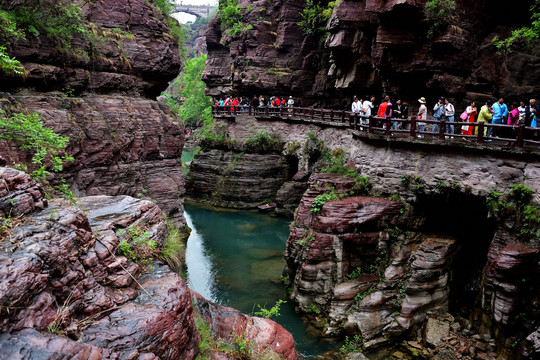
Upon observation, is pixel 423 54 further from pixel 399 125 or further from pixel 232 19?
pixel 232 19

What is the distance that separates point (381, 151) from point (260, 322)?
10390 millimetres

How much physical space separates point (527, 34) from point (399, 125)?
6.06 metres

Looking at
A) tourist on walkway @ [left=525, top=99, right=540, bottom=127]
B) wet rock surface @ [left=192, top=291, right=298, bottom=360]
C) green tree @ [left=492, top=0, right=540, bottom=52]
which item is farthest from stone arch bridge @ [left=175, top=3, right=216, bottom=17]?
wet rock surface @ [left=192, top=291, right=298, bottom=360]

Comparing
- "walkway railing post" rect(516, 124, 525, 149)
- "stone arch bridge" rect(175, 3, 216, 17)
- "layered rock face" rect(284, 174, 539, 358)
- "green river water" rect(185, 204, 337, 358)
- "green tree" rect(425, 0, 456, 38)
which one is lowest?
"green river water" rect(185, 204, 337, 358)

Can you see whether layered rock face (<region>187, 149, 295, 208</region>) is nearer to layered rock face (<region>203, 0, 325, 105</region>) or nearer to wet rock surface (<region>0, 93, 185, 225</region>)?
layered rock face (<region>203, 0, 325, 105</region>)

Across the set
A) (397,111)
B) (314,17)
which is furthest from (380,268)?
(314,17)

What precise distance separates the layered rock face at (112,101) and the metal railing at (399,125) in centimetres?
920

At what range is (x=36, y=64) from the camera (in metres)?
10.9

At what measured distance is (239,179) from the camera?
91.2ft

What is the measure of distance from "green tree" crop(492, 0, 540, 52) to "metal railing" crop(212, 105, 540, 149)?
13.6 ft

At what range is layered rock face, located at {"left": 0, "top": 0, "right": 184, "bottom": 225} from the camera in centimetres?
1097

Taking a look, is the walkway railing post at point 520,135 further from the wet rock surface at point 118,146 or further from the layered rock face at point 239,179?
the layered rock face at point 239,179

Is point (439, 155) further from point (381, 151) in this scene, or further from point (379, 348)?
point (379, 348)

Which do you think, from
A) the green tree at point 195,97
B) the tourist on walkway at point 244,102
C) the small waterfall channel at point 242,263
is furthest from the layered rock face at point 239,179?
the green tree at point 195,97
